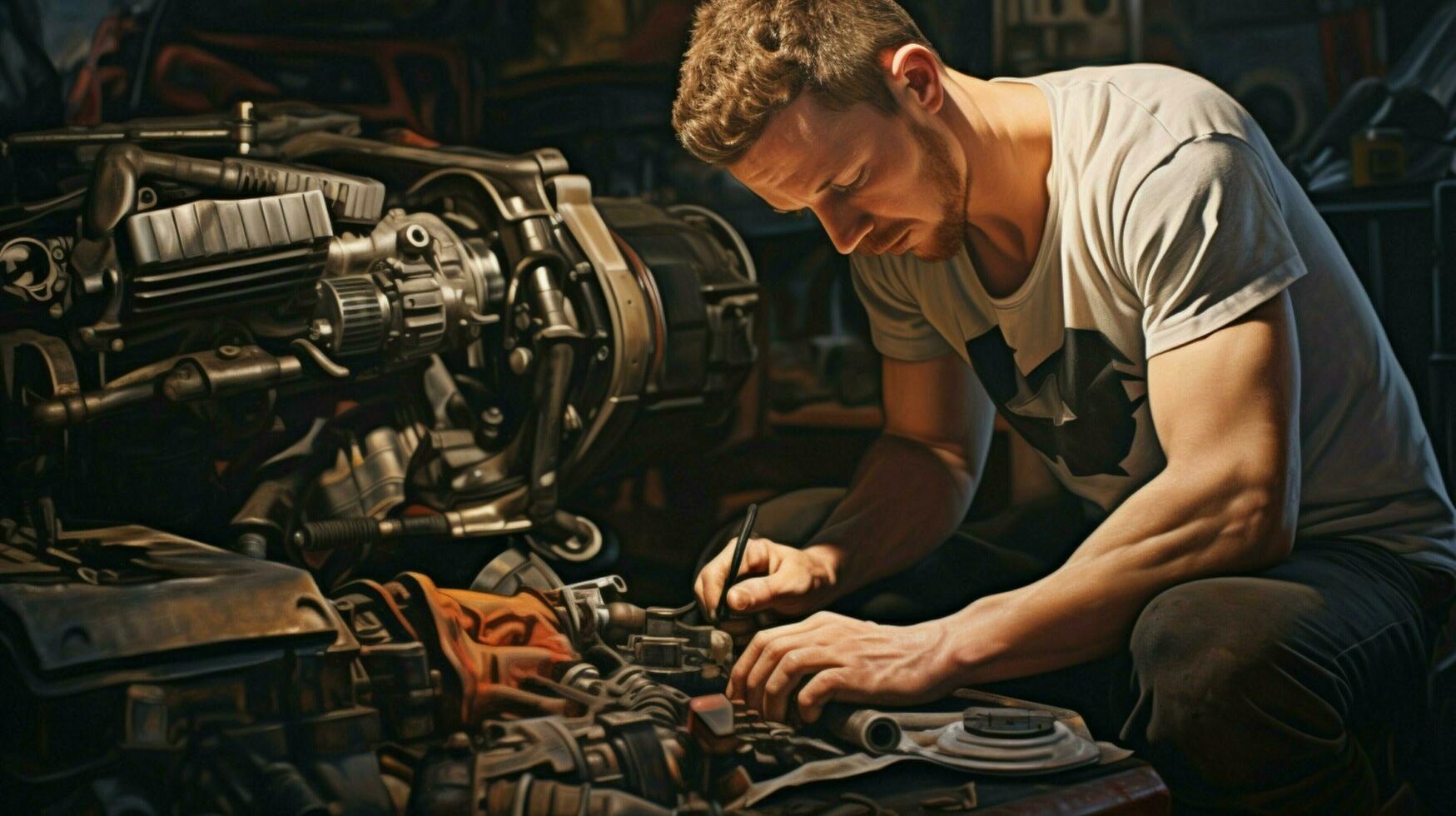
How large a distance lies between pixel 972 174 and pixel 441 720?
3.92 ft

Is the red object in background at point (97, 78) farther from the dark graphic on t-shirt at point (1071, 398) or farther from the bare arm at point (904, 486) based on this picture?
the dark graphic on t-shirt at point (1071, 398)

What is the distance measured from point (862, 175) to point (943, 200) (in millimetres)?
151

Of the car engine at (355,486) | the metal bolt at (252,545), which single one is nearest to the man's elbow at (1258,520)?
the car engine at (355,486)

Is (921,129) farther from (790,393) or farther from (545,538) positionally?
(545,538)

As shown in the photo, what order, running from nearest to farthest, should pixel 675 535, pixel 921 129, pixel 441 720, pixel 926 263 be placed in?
pixel 441 720 < pixel 921 129 < pixel 926 263 < pixel 675 535

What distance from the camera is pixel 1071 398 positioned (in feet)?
7.71

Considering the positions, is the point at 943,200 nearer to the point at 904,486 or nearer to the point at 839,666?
the point at 904,486

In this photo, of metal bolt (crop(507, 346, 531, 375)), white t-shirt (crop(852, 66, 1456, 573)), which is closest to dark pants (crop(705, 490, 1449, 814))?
white t-shirt (crop(852, 66, 1456, 573))

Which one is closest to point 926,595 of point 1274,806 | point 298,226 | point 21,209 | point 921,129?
point 1274,806

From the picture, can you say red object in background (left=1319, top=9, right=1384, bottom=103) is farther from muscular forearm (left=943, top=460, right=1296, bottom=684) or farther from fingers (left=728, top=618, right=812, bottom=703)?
fingers (left=728, top=618, right=812, bottom=703)

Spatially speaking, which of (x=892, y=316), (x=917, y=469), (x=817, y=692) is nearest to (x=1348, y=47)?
(x=892, y=316)

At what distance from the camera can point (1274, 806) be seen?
2.12 metres

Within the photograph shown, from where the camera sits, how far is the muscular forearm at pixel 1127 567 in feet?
6.87

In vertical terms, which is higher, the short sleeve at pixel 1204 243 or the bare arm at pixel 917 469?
the short sleeve at pixel 1204 243
